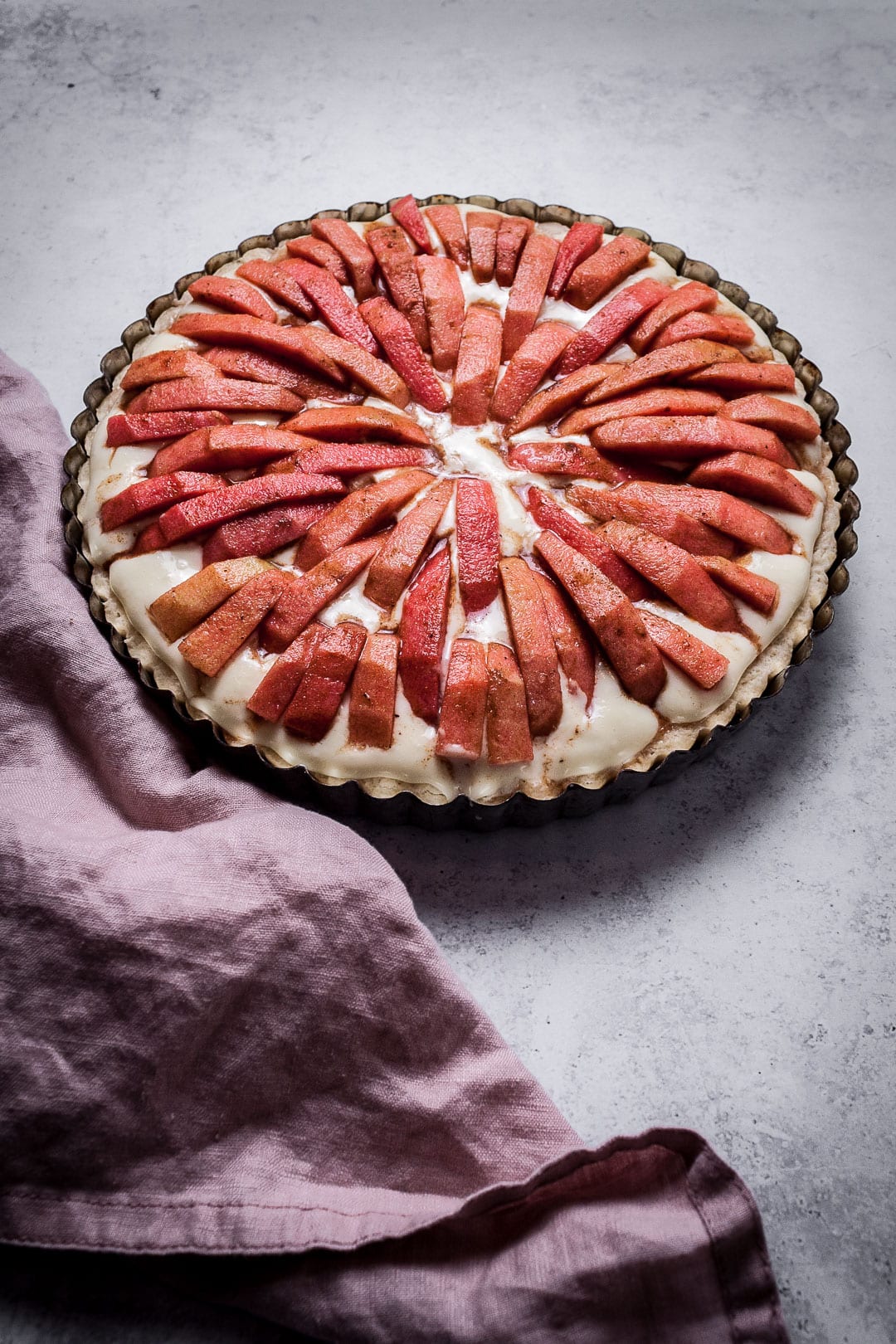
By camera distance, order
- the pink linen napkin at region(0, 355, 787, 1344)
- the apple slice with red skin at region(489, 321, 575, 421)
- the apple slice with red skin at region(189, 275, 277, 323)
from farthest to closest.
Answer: the apple slice with red skin at region(189, 275, 277, 323) → the apple slice with red skin at region(489, 321, 575, 421) → the pink linen napkin at region(0, 355, 787, 1344)

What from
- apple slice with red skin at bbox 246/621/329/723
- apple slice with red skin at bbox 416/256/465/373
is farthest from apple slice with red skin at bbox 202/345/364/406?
apple slice with red skin at bbox 246/621/329/723

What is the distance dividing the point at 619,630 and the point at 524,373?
2.72 ft

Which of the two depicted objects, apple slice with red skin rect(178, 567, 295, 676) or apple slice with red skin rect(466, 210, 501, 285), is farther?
apple slice with red skin rect(466, 210, 501, 285)

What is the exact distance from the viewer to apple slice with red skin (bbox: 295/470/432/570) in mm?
2838

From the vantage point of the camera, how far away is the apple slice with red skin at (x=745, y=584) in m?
2.79

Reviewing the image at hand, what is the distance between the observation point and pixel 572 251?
3301 mm

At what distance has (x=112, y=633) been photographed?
287 centimetres

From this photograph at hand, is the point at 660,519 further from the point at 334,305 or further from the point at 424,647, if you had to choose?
the point at 334,305

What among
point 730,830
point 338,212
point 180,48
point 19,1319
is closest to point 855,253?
point 338,212

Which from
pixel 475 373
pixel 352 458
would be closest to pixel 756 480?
pixel 475 373

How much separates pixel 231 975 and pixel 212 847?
11.2 inches

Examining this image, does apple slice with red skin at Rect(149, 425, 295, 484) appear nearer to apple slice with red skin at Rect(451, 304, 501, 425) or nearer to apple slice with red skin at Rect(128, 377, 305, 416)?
apple slice with red skin at Rect(128, 377, 305, 416)

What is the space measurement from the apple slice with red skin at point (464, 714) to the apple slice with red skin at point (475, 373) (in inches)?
32.1

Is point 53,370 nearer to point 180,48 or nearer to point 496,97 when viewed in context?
point 180,48
